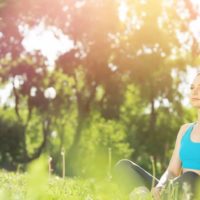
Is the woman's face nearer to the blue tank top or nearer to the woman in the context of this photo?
the woman

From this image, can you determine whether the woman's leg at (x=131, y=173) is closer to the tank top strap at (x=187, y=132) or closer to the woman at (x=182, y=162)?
the woman at (x=182, y=162)

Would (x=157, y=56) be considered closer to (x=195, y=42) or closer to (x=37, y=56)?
(x=195, y=42)

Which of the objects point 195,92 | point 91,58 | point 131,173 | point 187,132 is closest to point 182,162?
point 187,132

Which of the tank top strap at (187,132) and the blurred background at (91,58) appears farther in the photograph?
the blurred background at (91,58)

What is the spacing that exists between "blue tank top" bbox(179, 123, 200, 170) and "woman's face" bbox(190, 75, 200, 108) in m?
0.34

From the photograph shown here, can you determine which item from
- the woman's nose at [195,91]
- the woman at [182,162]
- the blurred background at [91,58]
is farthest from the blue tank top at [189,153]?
the blurred background at [91,58]

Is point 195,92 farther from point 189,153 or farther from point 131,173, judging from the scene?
point 131,173

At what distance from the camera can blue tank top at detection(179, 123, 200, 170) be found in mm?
5825

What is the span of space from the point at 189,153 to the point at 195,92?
1.87 feet

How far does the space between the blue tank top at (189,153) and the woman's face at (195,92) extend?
34 cm

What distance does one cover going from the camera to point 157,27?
4269 cm

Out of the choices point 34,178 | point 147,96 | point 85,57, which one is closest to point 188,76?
point 147,96

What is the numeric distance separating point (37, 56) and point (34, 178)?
1613 inches

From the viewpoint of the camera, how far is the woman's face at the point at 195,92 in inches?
232
